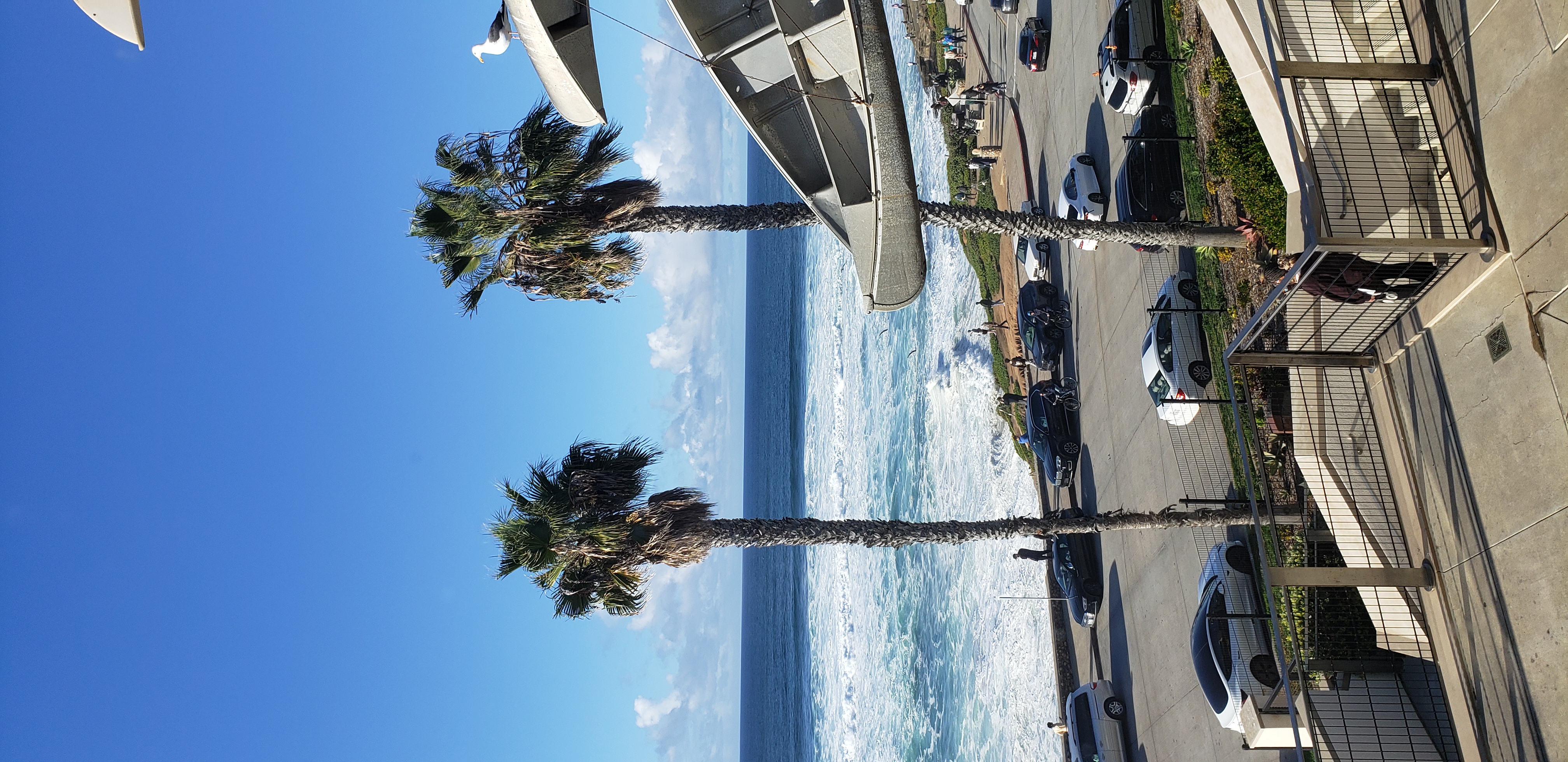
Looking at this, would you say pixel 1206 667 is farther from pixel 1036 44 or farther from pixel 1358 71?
pixel 1036 44

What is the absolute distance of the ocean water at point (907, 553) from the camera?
2631 centimetres

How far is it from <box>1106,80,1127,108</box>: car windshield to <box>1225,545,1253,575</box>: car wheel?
982cm

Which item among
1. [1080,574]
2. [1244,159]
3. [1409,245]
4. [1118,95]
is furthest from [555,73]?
[1080,574]

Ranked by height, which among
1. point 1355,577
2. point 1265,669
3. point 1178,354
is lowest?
point 1265,669

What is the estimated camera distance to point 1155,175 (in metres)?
17.7

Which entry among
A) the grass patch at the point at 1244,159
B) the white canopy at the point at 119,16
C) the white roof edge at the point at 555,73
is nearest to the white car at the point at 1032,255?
the grass patch at the point at 1244,159

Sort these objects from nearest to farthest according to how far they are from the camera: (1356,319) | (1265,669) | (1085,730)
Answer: (1356,319) → (1265,669) → (1085,730)

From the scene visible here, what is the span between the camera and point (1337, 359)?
11.2 m

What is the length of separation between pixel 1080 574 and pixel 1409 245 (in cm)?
1272

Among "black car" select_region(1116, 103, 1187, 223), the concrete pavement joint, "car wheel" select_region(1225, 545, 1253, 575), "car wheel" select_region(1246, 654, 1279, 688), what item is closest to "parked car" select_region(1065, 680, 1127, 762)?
"car wheel" select_region(1246, 654, 1279, 688)

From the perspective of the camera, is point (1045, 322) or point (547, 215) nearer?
point (547, 215)

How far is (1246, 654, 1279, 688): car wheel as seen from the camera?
530 inches

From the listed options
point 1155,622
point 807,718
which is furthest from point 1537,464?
point 807,718

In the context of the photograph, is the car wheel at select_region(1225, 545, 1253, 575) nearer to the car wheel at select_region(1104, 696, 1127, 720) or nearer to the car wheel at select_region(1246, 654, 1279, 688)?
the car wheel at select_region(1246, 654, 1279, 688)
